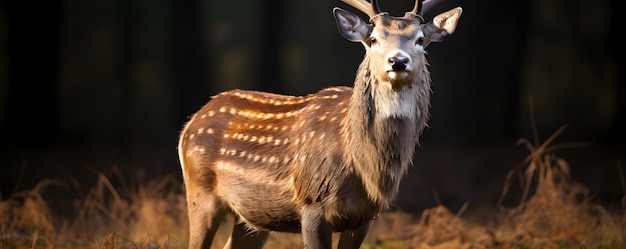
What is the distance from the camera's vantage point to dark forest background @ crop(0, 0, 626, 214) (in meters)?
13.1

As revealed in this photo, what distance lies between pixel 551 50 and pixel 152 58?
8404 millimetres

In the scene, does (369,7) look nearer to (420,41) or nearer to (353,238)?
(420,41)

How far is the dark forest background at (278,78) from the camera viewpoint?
13.1m

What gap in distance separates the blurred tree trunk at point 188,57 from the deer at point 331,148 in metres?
9.45

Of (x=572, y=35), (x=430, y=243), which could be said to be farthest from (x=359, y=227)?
(x=572, y=35)

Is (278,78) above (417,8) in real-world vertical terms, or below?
below

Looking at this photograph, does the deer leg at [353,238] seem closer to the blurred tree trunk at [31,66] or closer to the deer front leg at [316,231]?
the deer front leg at [316,231]

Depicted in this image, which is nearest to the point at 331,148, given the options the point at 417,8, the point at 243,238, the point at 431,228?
the point at 417,8

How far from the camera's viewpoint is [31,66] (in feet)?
45.6

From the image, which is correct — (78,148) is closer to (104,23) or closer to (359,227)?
(104,23)

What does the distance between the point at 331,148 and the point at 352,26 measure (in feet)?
2.38

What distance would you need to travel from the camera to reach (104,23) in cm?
1967

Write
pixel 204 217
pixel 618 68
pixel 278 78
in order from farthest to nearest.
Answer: pixel 278 78 < pixel 618 68 < pixel 204 217

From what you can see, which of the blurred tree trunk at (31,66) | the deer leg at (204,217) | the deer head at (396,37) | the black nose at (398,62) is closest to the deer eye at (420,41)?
the deer head at (396,37)
